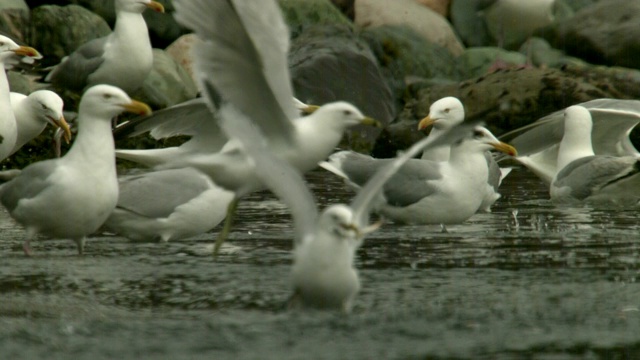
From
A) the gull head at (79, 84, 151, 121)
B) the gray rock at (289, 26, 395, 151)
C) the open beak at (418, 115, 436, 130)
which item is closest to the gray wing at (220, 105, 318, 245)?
the gull head at (79, 84, 151, 121)

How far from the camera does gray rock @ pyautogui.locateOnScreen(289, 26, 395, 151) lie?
1448cm

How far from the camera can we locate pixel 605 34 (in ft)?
59.2

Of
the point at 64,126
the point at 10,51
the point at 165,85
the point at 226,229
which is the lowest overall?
the point at 165,85

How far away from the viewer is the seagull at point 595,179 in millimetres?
9359

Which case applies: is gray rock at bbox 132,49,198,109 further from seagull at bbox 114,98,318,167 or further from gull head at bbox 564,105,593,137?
gull head at bbox 564,105,593,137

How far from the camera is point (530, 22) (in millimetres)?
18234

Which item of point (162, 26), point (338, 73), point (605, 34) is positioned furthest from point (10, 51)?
point (605, 34)

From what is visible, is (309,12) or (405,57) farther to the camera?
(309,12)

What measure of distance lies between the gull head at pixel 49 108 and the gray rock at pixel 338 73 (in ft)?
15.9

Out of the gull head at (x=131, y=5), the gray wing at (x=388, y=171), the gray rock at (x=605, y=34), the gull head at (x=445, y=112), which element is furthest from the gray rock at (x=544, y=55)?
the gray wing at (x=388, y=171)

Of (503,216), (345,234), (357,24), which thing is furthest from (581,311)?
(357,24)

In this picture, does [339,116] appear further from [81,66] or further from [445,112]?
[81,66]

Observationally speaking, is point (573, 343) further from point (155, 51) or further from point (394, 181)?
point (155, 51)

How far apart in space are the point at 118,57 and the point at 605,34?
8.39 meters
